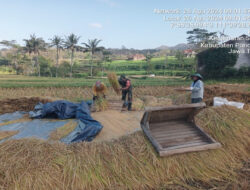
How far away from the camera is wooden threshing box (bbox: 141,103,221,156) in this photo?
2.07 metres

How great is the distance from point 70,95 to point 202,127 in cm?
1111

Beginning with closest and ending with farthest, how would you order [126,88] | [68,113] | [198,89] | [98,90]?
1. [198,89]
2. [68,113]
3. [126,88]
4. [98,90]

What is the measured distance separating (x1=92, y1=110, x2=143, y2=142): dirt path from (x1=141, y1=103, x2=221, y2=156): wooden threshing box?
74.4 inches

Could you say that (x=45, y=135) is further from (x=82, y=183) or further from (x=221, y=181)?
(x=221, y=181)

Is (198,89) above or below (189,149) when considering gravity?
above

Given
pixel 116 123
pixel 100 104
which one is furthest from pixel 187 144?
pixel 100 104

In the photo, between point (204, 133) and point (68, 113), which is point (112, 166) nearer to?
point (204, 133)

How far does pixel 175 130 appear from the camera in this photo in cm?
237

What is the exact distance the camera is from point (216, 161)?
2090mm

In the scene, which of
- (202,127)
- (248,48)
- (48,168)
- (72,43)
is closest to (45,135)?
(48,168)

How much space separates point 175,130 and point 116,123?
3222 millimetres

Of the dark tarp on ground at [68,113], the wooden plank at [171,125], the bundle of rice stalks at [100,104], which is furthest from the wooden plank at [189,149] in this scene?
the bundle of rice stalks at [100,104]

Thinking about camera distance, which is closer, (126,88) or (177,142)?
(177,142)

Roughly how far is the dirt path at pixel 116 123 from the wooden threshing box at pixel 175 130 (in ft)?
6.20
